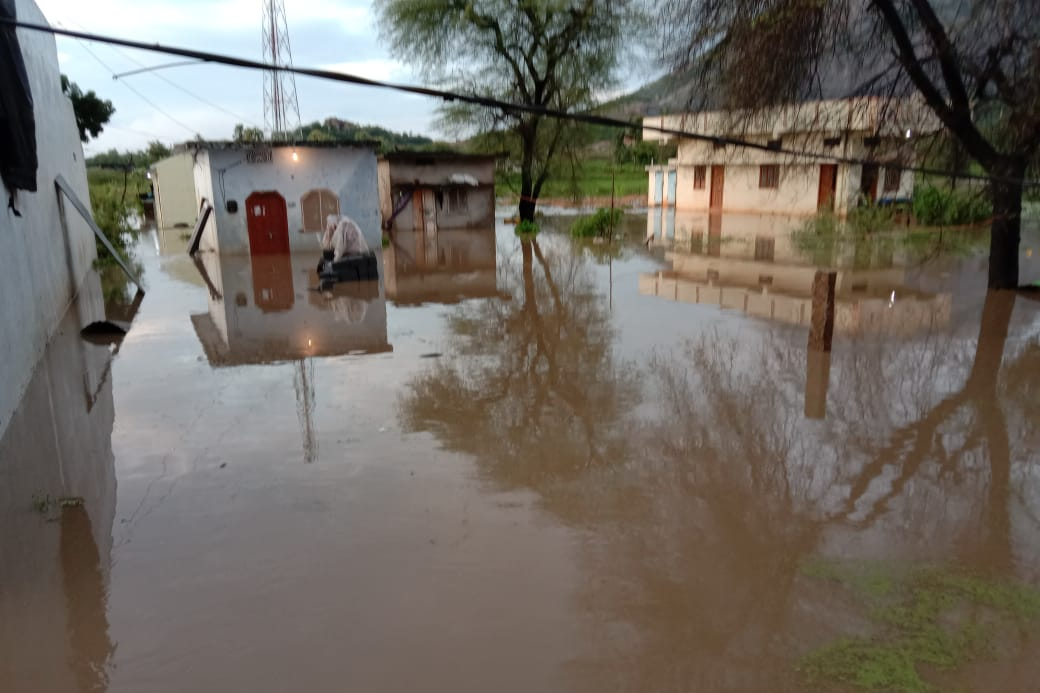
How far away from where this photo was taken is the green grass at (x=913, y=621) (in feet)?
12.0

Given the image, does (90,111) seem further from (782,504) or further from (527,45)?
(782,504)

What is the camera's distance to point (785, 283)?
15.7 meters

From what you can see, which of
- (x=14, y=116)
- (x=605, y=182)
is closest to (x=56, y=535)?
(x=14, y=116)

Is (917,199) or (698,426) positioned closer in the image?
(698,426)

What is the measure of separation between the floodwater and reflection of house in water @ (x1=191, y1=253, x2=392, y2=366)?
144 mm

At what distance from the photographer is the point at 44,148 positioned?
11.6m

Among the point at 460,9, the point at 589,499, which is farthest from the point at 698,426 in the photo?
the point at 460,9

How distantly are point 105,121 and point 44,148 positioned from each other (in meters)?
31.0

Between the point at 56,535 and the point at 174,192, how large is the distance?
1166 inches

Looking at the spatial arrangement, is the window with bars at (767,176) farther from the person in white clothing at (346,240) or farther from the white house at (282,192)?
the person in white clothing at (346,240)

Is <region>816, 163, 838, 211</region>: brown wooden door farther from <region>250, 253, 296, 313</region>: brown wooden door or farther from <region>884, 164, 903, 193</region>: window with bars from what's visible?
<region>250, 253, 296, 313</region>: brown wooden door

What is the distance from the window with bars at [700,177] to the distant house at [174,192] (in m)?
22.3

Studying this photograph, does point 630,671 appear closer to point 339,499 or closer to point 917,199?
point 339,499

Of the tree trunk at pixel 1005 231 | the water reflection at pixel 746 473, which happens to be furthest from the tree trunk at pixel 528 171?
the water reflection at pixel 746 473
